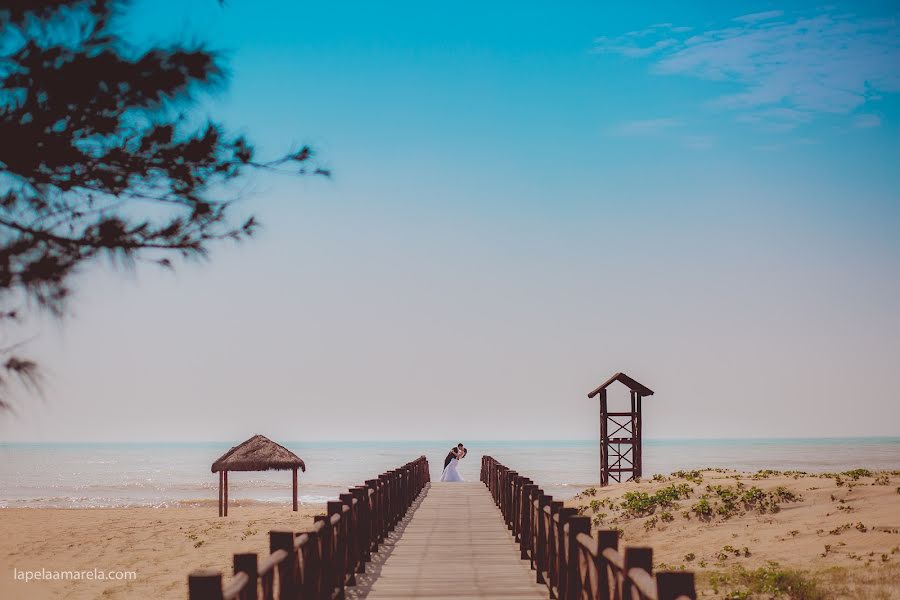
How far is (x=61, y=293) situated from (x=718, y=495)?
59.5 ft

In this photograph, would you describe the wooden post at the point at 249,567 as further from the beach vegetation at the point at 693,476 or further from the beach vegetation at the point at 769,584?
the beach vegetation at the point at 693,476

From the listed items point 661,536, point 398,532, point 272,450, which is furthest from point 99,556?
point 661,536

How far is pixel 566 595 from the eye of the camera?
8.73m

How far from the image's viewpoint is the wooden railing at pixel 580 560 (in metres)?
5.14

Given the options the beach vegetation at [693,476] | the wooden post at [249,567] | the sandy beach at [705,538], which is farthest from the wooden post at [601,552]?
the beach vegetation at [693,476]

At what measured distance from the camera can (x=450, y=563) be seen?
40.1ft

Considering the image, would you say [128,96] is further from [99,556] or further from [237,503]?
[237,503]

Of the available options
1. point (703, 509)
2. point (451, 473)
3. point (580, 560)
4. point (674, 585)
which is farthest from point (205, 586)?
point (451, 473)

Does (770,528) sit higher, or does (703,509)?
(703,509)

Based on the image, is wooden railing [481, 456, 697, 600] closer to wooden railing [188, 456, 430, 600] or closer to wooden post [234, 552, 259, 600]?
wooden railing [188, 456, 430, 600]

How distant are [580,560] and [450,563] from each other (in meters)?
4.50

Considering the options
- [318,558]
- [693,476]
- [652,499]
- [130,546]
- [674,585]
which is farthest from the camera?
[130,546]

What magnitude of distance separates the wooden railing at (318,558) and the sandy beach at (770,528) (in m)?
5.32

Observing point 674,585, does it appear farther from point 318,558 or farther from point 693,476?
point 693,476
